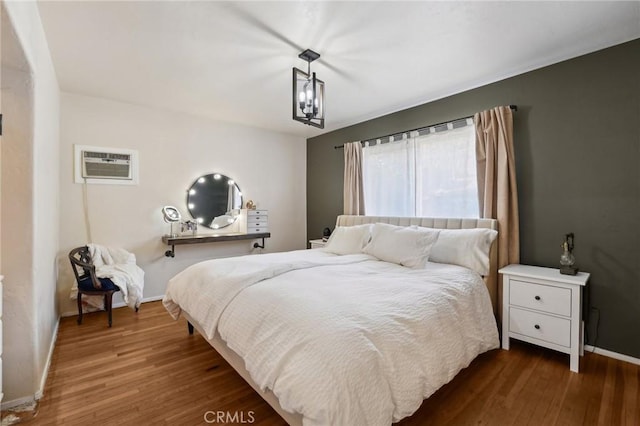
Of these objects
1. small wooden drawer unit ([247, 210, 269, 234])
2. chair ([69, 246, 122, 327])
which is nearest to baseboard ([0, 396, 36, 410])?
chair ([69, 246, 122, 327])

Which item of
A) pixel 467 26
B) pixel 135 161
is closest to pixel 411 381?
pixel 467 26

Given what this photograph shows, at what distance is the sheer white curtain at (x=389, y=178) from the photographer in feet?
12.2

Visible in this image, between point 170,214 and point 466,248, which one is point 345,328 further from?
point 170,214

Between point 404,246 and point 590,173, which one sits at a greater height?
point 590,173

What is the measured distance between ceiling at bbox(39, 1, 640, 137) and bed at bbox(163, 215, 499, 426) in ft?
4.97

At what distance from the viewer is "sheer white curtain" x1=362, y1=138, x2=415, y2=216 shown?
371cm

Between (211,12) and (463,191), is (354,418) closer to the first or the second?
(211,12)

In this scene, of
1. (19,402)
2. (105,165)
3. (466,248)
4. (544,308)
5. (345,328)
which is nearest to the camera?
(345,328)

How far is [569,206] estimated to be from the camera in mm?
2490

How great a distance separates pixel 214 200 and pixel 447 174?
3147 millimetres

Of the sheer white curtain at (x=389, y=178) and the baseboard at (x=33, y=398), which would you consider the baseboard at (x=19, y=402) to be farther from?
the sheer white curtain at (x=389, y=178)

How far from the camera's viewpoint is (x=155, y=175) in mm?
3830

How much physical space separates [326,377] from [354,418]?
175 mm

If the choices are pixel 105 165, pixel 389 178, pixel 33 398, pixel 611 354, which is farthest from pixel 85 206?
pixel 611 354
